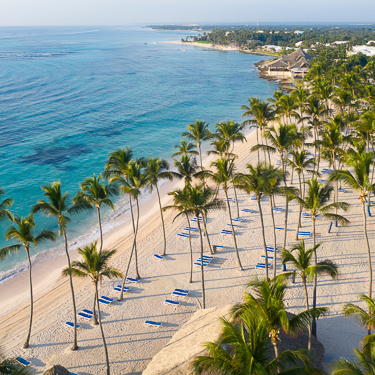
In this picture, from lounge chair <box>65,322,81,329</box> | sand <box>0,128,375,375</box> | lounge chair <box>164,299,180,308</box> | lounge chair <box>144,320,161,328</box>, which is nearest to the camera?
sand <box>0,128,375,375</box>

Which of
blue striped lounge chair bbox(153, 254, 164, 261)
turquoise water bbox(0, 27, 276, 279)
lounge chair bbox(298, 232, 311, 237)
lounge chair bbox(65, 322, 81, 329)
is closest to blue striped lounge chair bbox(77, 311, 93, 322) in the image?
lounge chair bbox(65, 322, 81, 329)

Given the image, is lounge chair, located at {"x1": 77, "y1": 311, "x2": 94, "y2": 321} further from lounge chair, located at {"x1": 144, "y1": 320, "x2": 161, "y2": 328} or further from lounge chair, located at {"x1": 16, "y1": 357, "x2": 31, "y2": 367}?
lounge chair, located at {"x1": 16, "y1": 357, "x2": 31, "y2": 367}

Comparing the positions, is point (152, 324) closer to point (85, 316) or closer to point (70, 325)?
point (85, 316)

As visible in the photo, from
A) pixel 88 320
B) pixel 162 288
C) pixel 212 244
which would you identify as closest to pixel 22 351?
pixel 88 320

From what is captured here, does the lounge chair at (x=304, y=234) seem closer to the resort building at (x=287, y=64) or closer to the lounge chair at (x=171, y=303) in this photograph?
the lounge chair at (x=171, y=303)

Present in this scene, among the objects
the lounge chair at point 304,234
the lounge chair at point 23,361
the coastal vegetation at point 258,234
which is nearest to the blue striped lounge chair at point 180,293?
the coastal vegetation at point 258,234

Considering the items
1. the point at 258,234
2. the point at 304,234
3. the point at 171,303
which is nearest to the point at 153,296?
the point at 171,303
